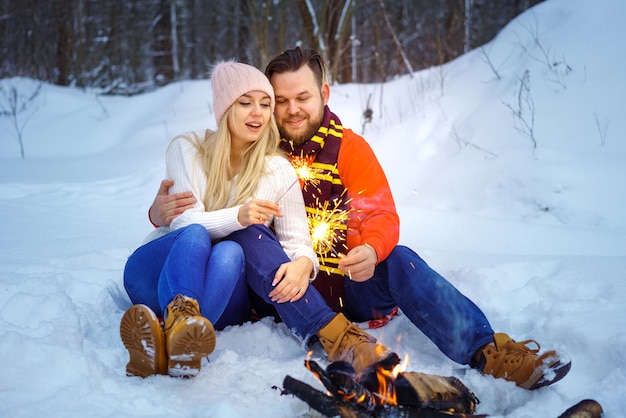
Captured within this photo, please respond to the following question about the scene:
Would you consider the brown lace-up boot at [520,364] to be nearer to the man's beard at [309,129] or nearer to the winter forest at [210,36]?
the man's beard at [309,129]

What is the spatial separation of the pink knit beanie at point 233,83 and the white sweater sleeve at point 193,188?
0.27 metres

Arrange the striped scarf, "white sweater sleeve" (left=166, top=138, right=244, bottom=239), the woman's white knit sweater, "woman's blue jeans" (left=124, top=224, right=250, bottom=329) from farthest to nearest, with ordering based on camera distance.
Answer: the striped scarf, the woman's white knit sweater, "white sweater sleeve" (left=166, top=138, right=244, bottom=239), "woman's blue jeans" (left=124, top=224, right=250, bottom=329)

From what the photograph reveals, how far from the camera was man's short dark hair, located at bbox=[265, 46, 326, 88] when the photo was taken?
107 inches

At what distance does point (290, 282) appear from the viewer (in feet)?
7.09

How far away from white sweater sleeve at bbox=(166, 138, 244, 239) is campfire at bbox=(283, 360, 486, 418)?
0.91 meters

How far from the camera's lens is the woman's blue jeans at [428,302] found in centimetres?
209

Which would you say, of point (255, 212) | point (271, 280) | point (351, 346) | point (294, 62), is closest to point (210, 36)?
point (294, 62)

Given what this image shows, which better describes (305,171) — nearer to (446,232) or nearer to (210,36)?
(446,232)

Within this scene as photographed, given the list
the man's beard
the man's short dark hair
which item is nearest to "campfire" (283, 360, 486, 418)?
the man's beard

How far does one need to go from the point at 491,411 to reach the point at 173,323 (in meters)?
1.17

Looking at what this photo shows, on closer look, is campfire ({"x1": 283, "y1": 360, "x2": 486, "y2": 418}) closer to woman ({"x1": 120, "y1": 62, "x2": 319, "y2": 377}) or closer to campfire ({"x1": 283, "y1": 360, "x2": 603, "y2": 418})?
campfire ({"x1": 283, "y1": 360, "x2": 603, "y2": 418})

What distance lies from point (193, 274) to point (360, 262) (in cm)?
70

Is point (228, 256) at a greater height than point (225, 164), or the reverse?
point (225, 164)

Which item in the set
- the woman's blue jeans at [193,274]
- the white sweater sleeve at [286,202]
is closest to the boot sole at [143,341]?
the woman's blue jeans at [193,274]
